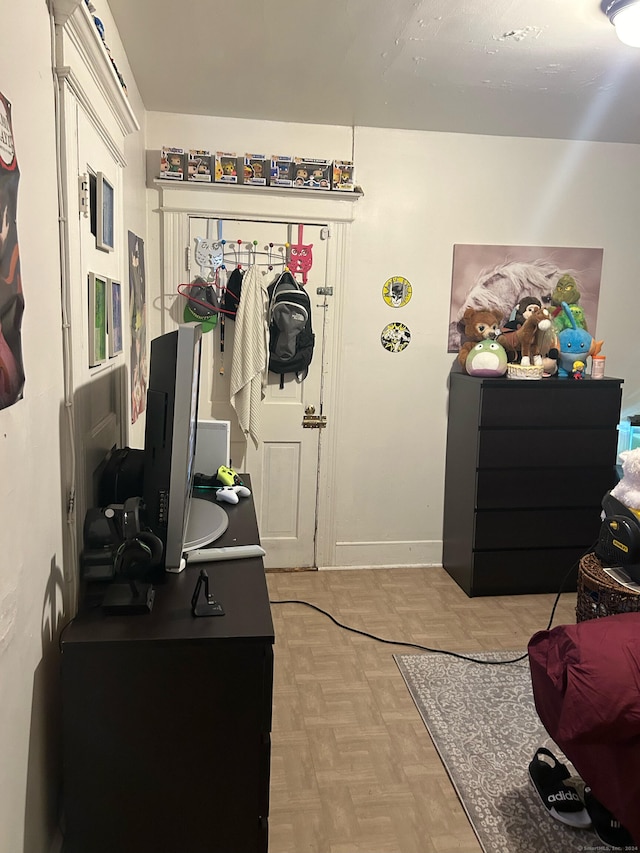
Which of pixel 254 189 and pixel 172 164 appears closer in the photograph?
pixel 172 164

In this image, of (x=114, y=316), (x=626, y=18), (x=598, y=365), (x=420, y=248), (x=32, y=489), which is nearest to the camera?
(x=32, y=489)

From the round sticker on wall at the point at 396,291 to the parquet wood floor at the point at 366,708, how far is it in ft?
5.04

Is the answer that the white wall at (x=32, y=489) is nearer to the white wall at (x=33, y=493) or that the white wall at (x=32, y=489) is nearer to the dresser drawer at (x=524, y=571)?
the white wall at (x=33, y=493)

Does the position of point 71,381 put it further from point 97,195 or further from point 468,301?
point 468,301

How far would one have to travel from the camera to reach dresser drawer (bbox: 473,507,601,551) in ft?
10.9

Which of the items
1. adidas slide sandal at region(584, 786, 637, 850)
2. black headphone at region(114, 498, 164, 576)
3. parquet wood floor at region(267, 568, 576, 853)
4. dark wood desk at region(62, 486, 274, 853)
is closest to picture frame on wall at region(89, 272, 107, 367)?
black headphone at region(114, 498, 164, 576)

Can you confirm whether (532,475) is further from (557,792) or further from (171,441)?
(171,441)

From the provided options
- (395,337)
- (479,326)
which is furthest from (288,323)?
(479,326)

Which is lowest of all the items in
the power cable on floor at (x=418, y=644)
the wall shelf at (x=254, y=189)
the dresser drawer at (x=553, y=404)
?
the power cable on floor at (x=418, y=644)

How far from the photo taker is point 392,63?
2496mm

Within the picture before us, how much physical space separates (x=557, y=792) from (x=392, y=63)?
2.61m

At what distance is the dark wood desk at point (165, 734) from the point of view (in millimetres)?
1322

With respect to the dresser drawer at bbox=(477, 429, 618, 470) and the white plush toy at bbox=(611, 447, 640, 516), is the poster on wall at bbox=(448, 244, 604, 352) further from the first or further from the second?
the white plush toy at bbox=(611, 447, 640, 516)

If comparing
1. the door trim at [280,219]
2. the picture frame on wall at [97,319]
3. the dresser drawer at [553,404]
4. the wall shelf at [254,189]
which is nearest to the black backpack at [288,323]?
the door trim at [280,219]
